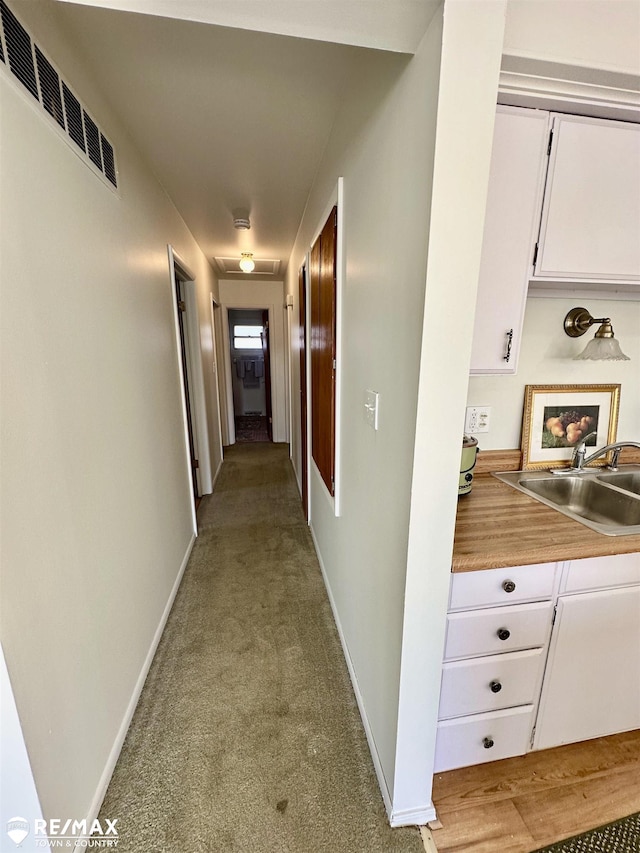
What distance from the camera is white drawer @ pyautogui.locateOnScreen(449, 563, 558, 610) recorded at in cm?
108

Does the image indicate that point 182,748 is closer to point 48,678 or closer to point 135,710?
point 135,710

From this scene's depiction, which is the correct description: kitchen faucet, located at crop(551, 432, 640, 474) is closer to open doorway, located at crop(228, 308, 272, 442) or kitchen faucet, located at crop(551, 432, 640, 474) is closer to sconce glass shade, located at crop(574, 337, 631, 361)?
sconce glass shade, located at crop(574, 337, 631, 361)

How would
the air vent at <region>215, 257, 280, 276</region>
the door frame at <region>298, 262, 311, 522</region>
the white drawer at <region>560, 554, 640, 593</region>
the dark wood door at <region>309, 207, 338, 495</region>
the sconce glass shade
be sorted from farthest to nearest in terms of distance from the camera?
the air vent at <region>215, 257, 280, 276</region>, the door frame at <region>298, 262, 311, 522</region>, the dark wood door at <region>309, 207, 338, 495</region>, the sconce glass shade, the white drawer at <region>560, 554, 640, 593</region>

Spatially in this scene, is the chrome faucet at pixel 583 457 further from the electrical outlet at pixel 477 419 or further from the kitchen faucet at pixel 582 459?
the electrical outlet at pixel 477 419

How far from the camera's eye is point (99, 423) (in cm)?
132

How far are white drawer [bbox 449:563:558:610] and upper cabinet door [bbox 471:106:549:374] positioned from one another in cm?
67

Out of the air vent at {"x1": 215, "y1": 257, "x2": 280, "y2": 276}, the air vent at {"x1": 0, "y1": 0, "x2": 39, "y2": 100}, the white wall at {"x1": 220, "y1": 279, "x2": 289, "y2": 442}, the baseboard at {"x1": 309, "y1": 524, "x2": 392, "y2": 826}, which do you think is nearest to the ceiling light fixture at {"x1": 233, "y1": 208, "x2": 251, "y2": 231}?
the air vent at {"x1": 215, "y1": 257, "x2": 280, "y2": 276}

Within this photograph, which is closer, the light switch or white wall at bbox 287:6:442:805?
white wall at bbox 287:6:442:805

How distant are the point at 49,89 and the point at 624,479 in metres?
2.61

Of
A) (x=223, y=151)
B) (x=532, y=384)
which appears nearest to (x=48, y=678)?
(x=532, y=384)

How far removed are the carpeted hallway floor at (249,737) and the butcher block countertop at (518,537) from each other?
2.97 ft

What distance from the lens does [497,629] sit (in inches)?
45.0

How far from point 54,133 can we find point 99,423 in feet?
2.95

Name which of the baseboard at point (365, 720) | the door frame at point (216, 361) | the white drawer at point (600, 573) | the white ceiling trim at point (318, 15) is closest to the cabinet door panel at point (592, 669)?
the white drawer at point (600, 573)
